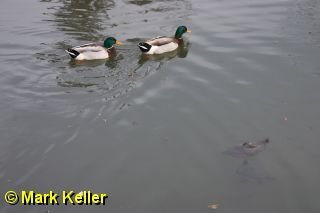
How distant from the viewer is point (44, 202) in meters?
6.79

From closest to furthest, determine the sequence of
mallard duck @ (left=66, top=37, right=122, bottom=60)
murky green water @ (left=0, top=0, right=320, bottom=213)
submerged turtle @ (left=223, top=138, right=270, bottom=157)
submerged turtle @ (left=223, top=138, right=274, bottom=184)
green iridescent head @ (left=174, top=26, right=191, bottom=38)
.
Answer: murky green water @ (left=0, top=0, right=320, bottom=213) → submerged turtle @ (left=223, top=138, right=274, bottom=184) → submerged turtle @ (left=223, top=138, right=270, bottom=157) → mallard duck @ (left=66, top=37, right=122, bottom=60) → green iridescent head @ (left=174, top=26, right=191, bottom=38)

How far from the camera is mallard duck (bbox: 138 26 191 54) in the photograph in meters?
12.3

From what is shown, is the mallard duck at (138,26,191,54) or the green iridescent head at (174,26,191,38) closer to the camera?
the mallard duck at (138,26,191,54)

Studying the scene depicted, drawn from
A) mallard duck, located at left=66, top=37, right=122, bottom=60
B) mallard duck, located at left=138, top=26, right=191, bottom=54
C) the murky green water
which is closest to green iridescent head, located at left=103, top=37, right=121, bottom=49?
mallard duck, located at left=66, top=37, right=122, bottom=60

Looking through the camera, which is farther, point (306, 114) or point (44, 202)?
point (306, 114)

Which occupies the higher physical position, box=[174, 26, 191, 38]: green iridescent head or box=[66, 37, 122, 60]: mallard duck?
box=[174, 26, 191, 38]: green iridescent head

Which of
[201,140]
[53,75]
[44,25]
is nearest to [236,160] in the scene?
[201,140]

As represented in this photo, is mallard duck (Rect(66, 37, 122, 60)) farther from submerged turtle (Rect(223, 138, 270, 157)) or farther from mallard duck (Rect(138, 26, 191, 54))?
submerged turtle (Rect(223, 138, 270, 157))

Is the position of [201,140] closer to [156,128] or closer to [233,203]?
[156,128]

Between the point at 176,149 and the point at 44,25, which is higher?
the point at 44,25

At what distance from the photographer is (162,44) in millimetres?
12625

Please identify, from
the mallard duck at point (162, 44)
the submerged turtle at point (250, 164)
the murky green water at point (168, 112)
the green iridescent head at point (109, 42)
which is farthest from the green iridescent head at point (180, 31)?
the submerged turtle at point (250, 164)

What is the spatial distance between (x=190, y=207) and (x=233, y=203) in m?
0.64

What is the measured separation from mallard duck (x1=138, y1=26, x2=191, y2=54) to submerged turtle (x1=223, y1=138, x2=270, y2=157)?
5050 mm
